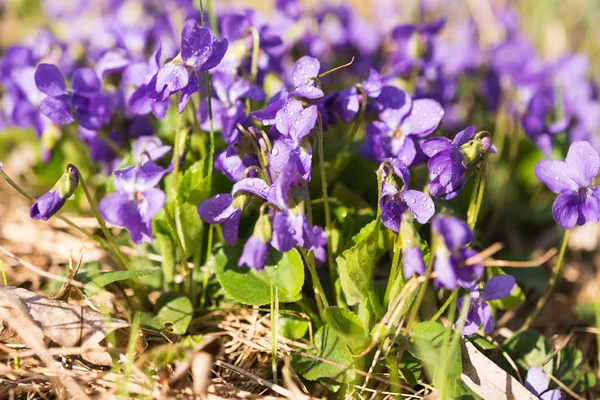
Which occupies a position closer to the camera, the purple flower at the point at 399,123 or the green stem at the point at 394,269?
the green stem at the point at 394,269

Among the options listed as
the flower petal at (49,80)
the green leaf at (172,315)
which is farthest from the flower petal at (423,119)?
the flower petal at (49,80)

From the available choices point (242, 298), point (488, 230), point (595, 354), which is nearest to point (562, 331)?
point (595, 354)

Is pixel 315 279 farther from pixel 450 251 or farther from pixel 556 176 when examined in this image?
pixel 556 176

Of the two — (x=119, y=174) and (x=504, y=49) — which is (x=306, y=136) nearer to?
(x=119, y=174)

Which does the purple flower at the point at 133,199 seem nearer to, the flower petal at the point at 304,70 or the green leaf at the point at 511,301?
the flower petal at the point at 304,70

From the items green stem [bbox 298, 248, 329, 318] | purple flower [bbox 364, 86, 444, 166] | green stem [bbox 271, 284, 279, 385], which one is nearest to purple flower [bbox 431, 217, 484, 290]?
green stem [bbox 298, 248, 329, 318]

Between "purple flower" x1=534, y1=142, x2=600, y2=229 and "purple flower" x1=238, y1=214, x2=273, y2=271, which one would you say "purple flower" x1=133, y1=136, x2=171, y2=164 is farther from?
"purple flower" x1=534, y1=142, x2=600, y2=229
